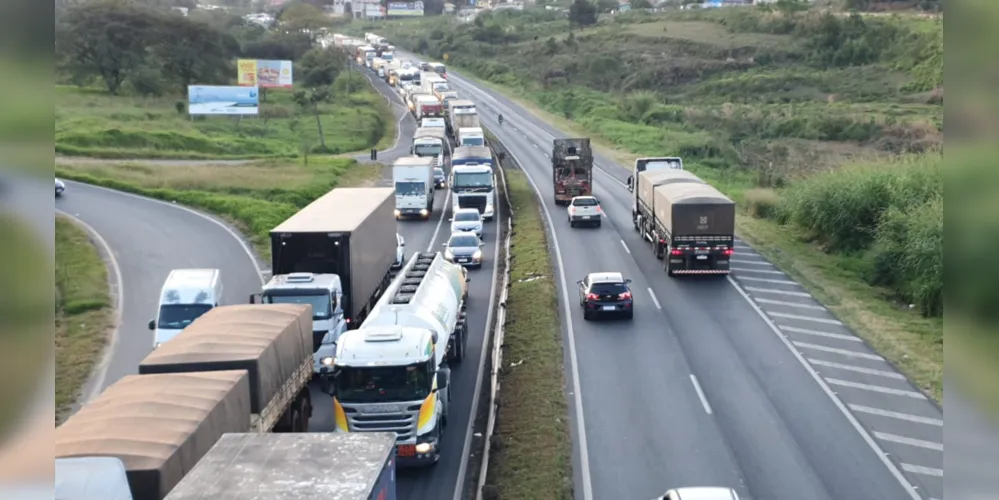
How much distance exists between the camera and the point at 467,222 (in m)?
41.0

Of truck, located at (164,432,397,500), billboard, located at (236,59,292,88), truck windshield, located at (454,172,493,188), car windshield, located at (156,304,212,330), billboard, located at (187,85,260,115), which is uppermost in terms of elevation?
billboard, located at (236,59,292,88)

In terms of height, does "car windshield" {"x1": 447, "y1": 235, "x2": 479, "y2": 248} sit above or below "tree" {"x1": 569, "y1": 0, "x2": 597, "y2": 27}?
below

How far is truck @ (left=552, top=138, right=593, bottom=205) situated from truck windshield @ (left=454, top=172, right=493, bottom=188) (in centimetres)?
381

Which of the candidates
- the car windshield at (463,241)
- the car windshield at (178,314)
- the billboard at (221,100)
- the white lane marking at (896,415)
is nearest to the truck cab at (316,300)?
the car windshield at (178,314)

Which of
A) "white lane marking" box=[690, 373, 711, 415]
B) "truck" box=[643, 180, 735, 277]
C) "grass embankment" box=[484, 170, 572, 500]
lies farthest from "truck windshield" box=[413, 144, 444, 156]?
"white lane marking" box=[690, 373, 711, 415]

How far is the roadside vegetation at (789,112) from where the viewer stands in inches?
1195

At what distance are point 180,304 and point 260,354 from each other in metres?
8.79

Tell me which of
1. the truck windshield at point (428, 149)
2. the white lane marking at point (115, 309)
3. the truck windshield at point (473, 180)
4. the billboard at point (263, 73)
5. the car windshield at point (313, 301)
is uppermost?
the billboard at point (263, 73)

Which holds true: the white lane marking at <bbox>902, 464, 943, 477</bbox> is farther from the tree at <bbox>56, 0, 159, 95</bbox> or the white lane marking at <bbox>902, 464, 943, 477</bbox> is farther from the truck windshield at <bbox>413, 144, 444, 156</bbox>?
the tree at <bbox>56, 0, 159, 95</bbox>

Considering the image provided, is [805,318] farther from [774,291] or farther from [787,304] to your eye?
[774,291]

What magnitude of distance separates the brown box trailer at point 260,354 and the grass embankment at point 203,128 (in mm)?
42058

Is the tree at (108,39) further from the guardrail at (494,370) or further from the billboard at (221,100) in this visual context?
the guardrail at (494,370)

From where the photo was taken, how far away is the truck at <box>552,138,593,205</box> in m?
48.8
